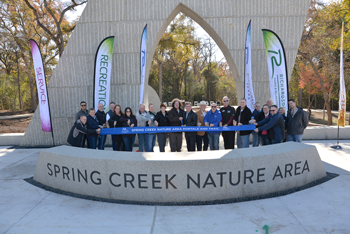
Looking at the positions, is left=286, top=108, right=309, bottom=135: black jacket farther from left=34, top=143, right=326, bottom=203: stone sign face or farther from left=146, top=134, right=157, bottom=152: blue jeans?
left=146, top=134, right=157, bottom=152: blue jeans

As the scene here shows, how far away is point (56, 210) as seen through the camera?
151 inches

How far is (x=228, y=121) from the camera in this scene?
20.6 ft

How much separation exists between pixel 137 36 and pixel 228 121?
15.2 ft

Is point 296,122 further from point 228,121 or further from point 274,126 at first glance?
point 228,121

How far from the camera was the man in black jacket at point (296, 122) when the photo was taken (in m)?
5.98

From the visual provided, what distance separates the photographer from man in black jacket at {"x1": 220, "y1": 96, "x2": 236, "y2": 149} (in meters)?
6.17

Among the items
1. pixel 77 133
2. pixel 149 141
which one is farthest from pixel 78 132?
pixel 149 141

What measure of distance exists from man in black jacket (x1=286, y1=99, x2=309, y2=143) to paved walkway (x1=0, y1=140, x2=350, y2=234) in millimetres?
1739

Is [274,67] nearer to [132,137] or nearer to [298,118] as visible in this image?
[298,118]

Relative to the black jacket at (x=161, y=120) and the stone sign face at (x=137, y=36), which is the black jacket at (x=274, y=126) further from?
the stone sign face at (x=137, y=36)

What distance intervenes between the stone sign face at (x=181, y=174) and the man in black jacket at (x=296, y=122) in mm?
1774

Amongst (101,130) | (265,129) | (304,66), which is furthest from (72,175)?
(304,66)

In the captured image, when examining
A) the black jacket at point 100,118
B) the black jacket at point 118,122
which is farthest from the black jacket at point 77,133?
the black jacket at point 100,118

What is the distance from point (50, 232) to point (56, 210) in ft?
2.19
